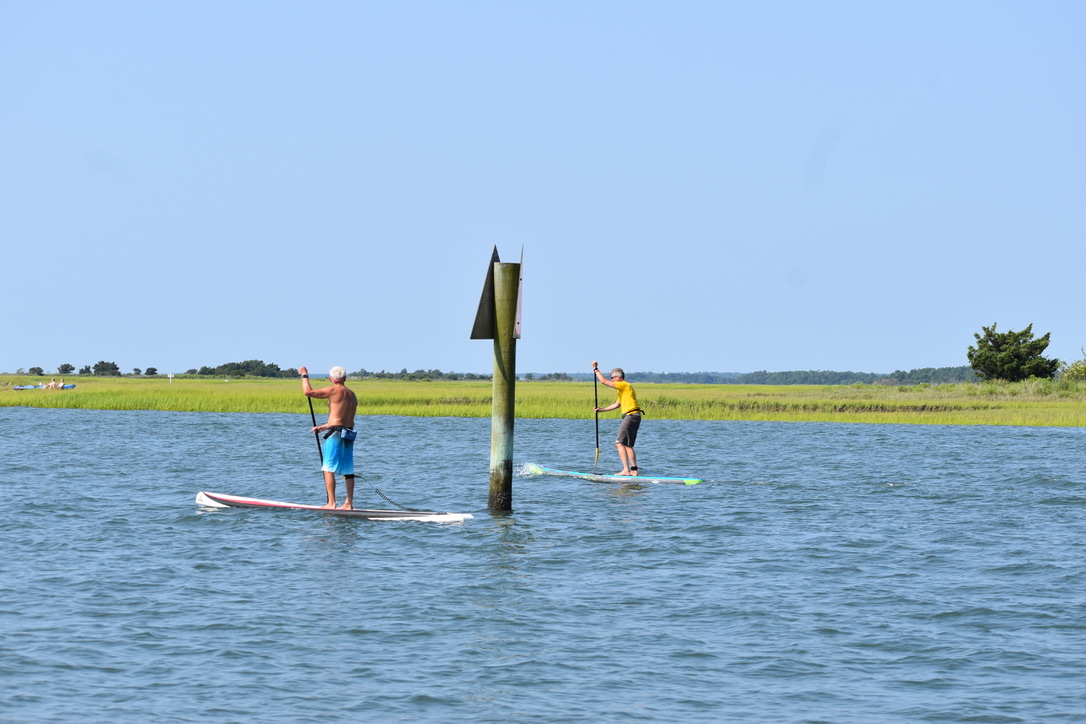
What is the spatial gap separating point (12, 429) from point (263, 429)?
8.77 meters

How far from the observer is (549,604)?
1236cm

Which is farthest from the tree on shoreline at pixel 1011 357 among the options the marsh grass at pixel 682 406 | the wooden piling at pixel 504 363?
the wooden piling at pixel 504 363

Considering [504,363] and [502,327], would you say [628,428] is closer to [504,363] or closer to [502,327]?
[504,363]

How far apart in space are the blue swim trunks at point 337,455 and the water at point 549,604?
0.81 meters

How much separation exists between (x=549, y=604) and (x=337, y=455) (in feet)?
19.7

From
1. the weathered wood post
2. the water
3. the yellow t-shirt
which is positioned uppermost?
the weathered wood post

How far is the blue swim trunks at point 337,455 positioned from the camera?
1727cm

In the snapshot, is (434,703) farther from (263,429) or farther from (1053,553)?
(263,429)

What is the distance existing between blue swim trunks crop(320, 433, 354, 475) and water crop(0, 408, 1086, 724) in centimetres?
81

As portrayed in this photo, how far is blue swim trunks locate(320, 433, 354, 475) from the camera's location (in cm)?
1727

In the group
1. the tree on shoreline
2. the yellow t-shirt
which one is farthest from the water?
the tree on shoreline

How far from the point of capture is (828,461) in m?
32.0

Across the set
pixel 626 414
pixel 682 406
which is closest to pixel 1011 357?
pixel 682 406

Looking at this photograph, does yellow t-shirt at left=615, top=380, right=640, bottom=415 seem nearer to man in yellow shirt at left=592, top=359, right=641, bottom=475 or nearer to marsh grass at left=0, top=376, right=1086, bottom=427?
man in yellow shirt at left=592, top=359, right=641, bottom=475
